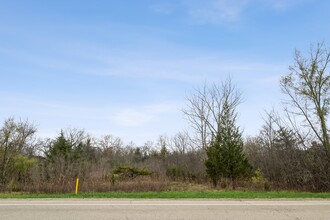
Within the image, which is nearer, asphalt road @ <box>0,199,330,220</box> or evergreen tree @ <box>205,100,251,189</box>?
asphalt road @ <box>0,199,330,220</box>

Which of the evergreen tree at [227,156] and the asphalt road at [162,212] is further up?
the evergreen tree at [227,156]

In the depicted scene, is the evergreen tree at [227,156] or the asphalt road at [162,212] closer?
the asphalt road at [162,212]

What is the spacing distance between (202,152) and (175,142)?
1520 centimetres

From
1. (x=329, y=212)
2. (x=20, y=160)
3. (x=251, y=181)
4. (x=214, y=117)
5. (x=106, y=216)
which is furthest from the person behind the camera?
(x=214, y=117)

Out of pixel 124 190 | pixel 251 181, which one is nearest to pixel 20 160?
pixel 124 190

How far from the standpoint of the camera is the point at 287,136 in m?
25.2

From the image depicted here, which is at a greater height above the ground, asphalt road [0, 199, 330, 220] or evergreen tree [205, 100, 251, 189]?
evergreen tree [205, 100, 251, 189]

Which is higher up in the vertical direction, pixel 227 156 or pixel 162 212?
pixel 227 156

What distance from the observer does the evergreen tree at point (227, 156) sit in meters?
23.3

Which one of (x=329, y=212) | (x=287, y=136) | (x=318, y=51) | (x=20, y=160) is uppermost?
(x=318, y=51)

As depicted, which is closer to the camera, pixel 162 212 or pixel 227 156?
pixel 162 212

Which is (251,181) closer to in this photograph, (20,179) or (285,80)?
(285,80)

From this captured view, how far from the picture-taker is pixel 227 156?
23.6 metres

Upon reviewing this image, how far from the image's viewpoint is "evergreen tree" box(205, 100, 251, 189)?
23266 mm
